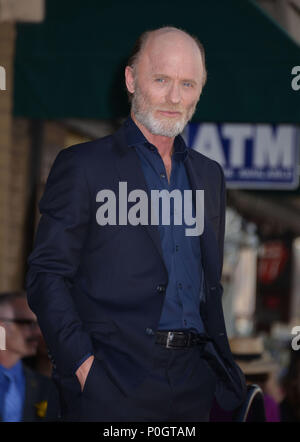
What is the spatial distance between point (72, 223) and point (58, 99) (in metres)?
4.03

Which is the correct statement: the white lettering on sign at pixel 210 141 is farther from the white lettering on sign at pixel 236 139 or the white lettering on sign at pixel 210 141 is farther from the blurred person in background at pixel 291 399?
the blurred person in background at pixel 291 399

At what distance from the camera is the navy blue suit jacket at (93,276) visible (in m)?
3.02

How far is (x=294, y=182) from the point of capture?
27.3 ft

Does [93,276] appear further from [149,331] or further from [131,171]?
[131,171]

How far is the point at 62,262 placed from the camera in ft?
10.0

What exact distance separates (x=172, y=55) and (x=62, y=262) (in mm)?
892

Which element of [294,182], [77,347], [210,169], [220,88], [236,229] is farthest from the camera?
[236,229]

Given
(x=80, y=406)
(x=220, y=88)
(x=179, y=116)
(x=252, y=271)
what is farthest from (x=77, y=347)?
(x=252, y=271)

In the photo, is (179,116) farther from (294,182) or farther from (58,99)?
(294,182)

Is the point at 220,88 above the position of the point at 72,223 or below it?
above

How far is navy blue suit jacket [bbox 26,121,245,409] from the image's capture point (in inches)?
119

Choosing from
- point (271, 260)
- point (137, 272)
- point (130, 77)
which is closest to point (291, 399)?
point (137, 272)

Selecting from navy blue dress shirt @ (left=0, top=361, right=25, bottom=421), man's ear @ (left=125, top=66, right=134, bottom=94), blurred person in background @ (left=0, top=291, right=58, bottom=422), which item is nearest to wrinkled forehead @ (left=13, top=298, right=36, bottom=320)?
blurred person in background @ (left=0, top=291, right=58, bottom=422)

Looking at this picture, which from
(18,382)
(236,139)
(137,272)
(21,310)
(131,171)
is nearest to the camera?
(137,272)
